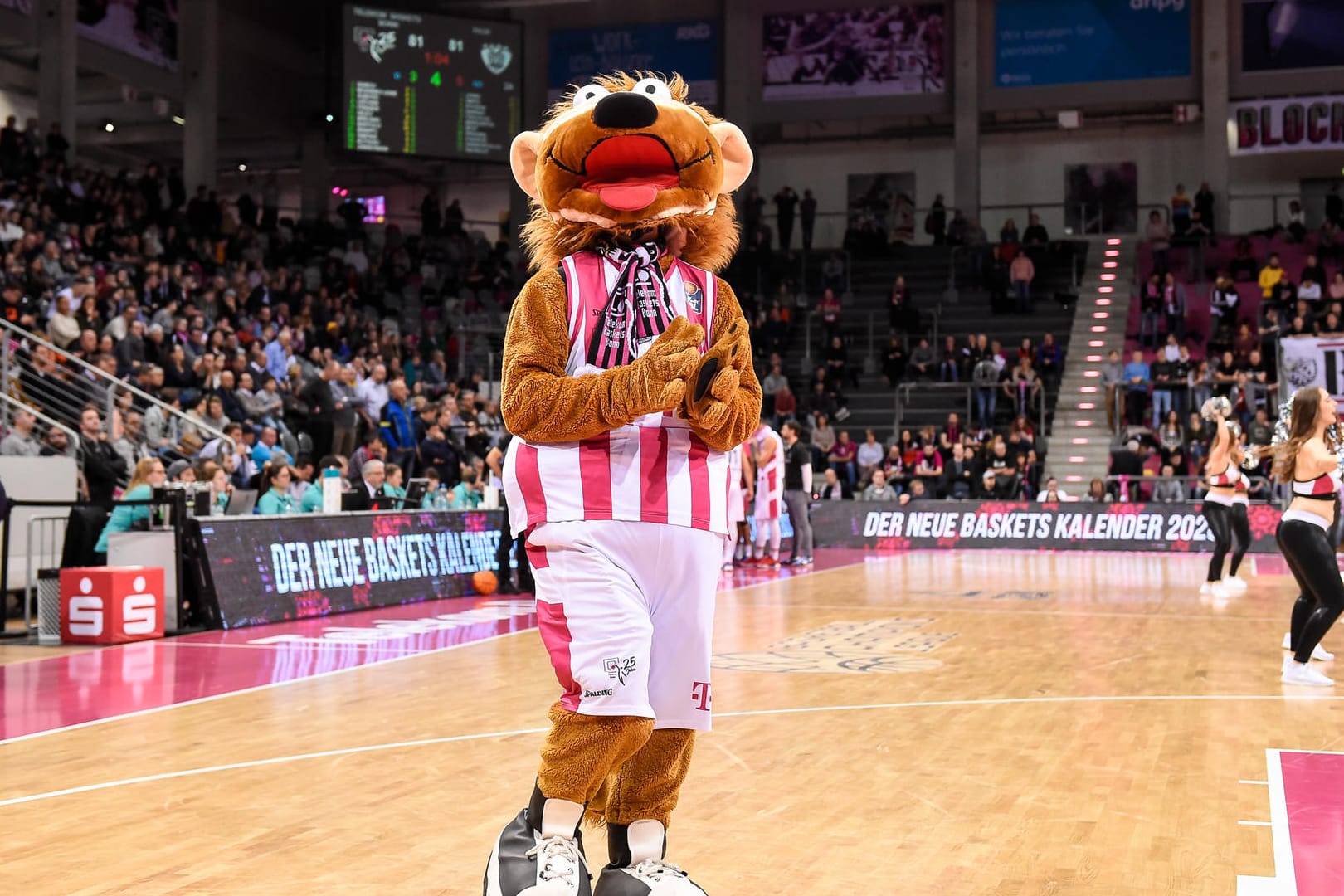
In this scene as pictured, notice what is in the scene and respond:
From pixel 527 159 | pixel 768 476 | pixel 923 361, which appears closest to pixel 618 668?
pixel 527 159

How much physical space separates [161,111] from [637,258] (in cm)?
2643

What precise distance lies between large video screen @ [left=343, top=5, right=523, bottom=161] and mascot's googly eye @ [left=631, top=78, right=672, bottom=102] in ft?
77.2

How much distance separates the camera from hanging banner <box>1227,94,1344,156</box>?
1071 inches

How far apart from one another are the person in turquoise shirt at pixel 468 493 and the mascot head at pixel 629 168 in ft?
35.2

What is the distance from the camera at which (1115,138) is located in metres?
31.2

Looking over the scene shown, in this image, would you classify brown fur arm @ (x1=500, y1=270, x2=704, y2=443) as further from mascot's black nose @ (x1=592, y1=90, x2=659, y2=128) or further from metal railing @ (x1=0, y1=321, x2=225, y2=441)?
metal railing @ (x1=0, y1=321, x2=225, y2=441)

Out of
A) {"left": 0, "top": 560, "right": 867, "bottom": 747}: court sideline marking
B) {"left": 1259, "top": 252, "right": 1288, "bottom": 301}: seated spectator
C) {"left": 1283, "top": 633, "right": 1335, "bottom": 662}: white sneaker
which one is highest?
{"left": 1259, "top": 252, "right": 1288, "bottom": 301}: seated spectator

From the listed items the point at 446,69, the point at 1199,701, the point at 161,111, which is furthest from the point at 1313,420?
the point at 161,111

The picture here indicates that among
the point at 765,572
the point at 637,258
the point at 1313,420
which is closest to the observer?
the point at 637,258

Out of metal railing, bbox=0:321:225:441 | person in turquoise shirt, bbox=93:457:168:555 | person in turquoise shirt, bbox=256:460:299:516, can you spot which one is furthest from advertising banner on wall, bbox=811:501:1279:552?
person in turquoise shirt, bbox=93:457:168:555

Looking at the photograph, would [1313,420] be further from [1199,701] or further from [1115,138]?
[1115,138]

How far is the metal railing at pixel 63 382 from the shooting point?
14359 millimetres

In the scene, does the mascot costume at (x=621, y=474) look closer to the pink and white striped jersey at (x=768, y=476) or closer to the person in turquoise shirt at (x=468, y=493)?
the person in turquoise shirt at (x=468, y=493)

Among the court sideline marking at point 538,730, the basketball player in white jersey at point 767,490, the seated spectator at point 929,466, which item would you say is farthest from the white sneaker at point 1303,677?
the seated spectator at point 929,466
